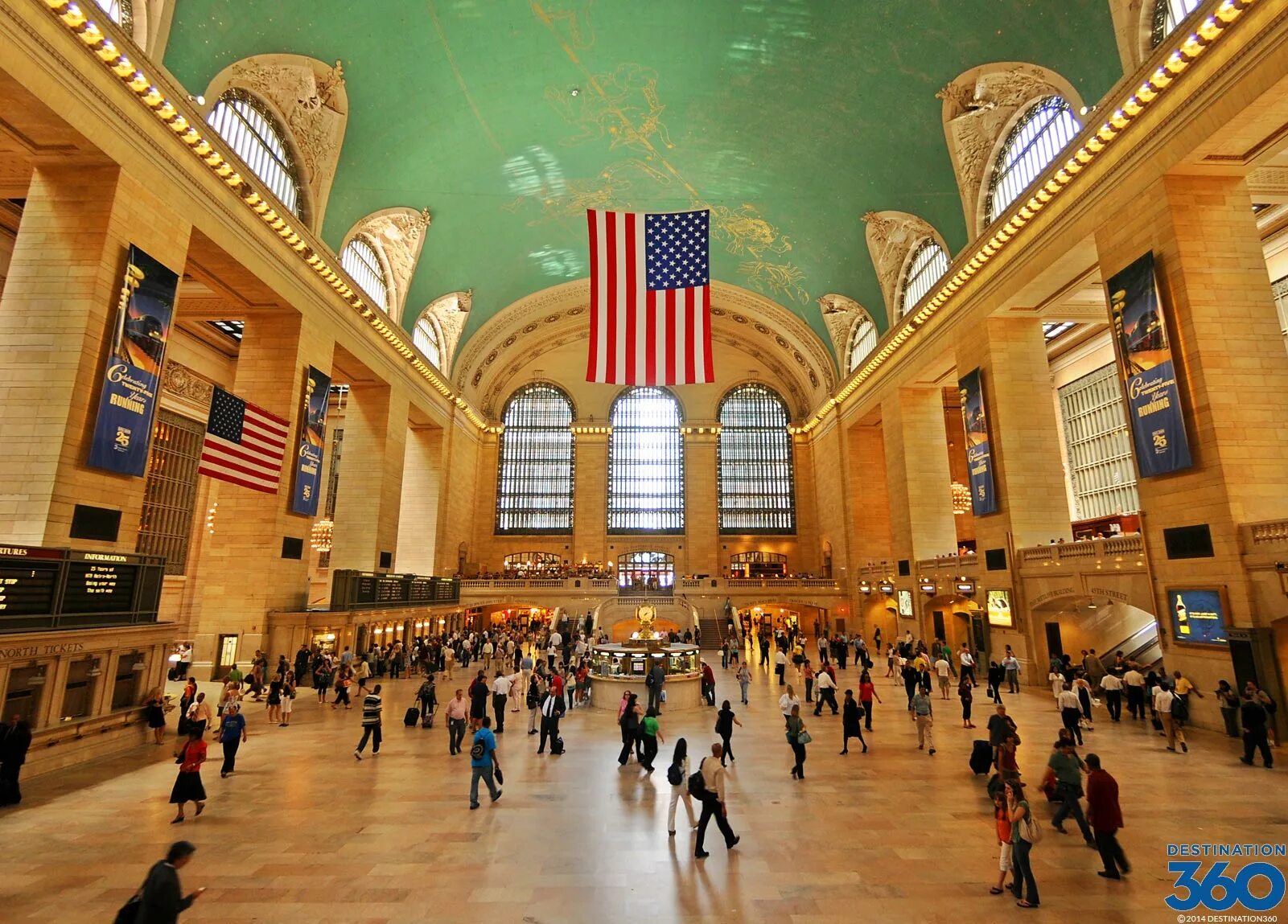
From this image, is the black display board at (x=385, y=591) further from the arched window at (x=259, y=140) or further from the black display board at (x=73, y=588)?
the arched window at (x=259, y=140)

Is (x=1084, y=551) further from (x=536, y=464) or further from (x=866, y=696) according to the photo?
(x=536, y=464)

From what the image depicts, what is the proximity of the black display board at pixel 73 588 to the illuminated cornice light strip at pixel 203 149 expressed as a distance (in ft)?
27.7

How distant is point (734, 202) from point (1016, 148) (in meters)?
9.96

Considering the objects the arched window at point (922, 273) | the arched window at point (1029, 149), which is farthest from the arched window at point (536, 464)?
the arched window at point (1029, 149)

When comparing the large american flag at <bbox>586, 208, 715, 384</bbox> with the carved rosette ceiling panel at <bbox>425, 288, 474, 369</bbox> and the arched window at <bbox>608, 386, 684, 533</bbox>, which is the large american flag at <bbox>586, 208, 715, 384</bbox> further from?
the arched window at <bbox>608, 386, 684, 533</bbox>

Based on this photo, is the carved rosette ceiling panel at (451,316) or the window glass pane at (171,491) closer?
the window glass pane at (171,491)

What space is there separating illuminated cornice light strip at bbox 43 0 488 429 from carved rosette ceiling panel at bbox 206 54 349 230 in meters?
1.15

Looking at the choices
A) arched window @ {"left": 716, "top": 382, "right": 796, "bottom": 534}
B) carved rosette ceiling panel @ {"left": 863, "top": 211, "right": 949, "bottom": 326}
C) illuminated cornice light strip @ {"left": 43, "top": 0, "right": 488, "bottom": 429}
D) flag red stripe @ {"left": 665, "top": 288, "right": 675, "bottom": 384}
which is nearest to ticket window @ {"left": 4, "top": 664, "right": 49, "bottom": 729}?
illuminated cornice light strip @ {"left": 43, "top": 0, "right": 488, "bottom": 429}

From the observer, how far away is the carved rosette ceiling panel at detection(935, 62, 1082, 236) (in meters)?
15.7

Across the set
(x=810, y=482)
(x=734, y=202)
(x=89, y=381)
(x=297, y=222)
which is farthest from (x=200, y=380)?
(x=810, y=482)

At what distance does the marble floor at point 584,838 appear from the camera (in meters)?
4.86

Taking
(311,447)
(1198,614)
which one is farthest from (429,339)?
(1198,614)

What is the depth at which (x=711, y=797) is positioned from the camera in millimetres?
5793

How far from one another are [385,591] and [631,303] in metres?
13.6
